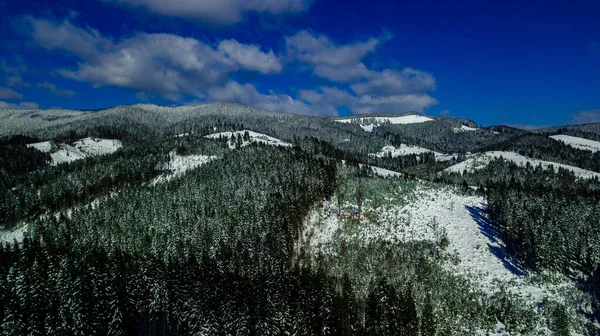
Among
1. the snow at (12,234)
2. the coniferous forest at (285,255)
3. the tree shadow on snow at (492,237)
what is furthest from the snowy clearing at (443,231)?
the snow at (12,234)

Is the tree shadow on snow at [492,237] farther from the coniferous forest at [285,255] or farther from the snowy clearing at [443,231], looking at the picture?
the coniferous forest at [285,255]

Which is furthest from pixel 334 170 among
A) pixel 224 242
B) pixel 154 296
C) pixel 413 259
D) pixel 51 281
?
pixel 51 281

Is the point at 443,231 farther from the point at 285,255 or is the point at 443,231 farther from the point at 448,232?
the point at 285,255

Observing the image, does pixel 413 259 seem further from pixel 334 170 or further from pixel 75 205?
pixel 75 205

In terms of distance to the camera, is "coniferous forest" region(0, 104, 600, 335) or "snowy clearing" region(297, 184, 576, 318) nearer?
"coniferous forest" region(0, 104, 600, 335)

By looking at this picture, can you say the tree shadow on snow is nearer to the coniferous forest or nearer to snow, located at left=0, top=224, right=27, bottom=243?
the coniferous forest

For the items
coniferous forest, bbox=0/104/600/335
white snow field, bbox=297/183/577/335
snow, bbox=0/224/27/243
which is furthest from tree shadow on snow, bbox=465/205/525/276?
snow, bbox=0/224/27/243
